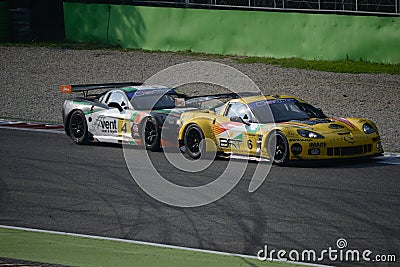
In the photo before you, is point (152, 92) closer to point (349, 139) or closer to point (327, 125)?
point (327, 125)

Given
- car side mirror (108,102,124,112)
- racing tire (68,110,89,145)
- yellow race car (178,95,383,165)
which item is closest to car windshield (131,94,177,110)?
car side mirror (108,102,124,112)

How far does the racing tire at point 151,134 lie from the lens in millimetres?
14875

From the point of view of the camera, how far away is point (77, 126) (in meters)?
16.3

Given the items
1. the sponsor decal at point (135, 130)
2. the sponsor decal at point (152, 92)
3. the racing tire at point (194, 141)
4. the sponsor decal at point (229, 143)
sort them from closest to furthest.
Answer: the sponsor decal at point (229, 143)
the racing tire at point (194, 141)
the sponsor decal at point (135, 130)
the sponsor decal at point (152, 92)

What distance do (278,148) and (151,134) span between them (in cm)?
263

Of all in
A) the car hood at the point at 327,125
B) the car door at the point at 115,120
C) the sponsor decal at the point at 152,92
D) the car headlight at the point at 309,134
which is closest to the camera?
the car headlight at the point at 309,134

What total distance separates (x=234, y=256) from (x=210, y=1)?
20.9 m

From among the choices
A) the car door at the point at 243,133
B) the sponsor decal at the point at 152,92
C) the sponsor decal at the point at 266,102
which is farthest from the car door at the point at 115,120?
the sponsor decal at the point at 266,102

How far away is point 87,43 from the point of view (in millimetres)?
30156

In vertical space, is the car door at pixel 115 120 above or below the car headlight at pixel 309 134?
above

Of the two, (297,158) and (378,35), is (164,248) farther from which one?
(378,35)

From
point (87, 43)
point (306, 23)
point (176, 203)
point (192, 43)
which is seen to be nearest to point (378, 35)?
point (306, 23)

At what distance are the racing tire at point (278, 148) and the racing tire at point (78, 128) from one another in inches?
164

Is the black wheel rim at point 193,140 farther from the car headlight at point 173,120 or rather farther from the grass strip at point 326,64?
the grass strip at point 326,64
